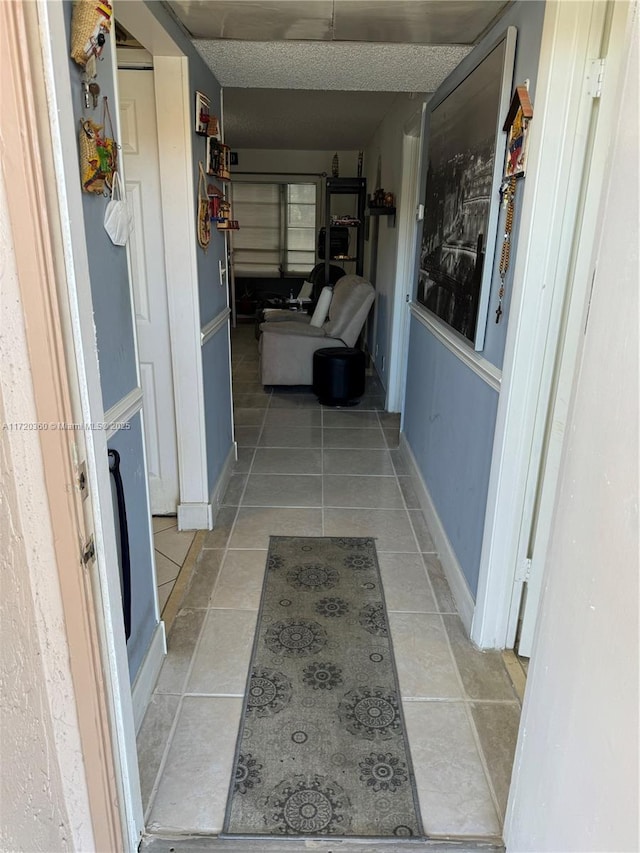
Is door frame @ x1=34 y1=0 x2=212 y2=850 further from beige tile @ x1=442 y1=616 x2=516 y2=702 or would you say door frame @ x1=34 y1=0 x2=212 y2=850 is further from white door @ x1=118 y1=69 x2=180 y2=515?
beige tile @ x1=442 y1=616 x2=516 y2=702

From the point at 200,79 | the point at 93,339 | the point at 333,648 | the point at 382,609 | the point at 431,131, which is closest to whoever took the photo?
the point at 93,339

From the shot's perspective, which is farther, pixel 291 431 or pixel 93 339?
pixel 291 431

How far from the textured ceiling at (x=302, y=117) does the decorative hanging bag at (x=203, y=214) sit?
93.6 inches

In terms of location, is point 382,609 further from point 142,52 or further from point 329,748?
point 142,52

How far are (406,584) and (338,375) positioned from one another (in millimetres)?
2527

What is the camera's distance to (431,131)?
2975 mm

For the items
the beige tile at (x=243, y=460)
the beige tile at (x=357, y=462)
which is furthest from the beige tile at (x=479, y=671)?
the beige tile at (x=243, y=460)

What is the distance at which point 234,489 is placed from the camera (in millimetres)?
3299

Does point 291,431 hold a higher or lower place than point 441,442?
lower

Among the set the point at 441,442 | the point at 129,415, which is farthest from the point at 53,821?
the point at 441,442

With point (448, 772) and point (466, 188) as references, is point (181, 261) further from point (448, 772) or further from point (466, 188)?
point (448, 772)

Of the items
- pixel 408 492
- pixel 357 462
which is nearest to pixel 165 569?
pixel 408 492

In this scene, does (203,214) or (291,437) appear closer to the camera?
(203,214)

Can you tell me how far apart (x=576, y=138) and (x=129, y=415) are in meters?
1.42
